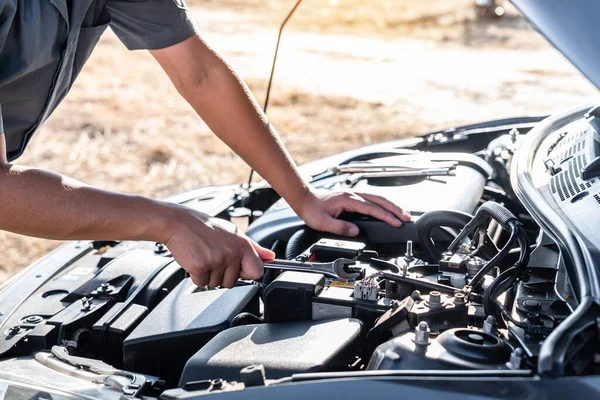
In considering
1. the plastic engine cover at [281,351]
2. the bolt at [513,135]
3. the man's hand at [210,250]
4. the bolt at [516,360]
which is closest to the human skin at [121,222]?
the man's hand at [210,250]

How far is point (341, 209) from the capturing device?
6.96ft

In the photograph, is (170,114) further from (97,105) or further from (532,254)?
(532,254)

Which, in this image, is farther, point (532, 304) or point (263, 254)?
point (263, 254)

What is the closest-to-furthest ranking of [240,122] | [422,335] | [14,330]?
1. [422,335]
2. [14,330]
3. [240,122]

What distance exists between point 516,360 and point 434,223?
69cm

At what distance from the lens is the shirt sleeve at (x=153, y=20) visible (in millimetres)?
2080

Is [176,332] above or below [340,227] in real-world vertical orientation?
below

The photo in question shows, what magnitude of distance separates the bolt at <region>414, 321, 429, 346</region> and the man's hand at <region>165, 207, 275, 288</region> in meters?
0.37

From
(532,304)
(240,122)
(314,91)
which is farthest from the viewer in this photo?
(314,91)

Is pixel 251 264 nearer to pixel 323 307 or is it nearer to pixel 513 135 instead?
pixel 323 307

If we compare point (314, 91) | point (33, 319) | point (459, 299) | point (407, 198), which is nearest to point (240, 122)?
point (407, 198)

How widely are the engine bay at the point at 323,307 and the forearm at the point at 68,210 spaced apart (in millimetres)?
291

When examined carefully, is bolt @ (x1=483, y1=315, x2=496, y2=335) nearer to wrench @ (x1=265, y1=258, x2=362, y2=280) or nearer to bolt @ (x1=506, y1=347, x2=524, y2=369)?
bolt @ (x1=506, y1=347, x2=524, y2=369)

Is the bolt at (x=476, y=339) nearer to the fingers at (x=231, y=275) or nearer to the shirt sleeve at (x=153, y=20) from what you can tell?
the fingers at (x=231, y=275)
